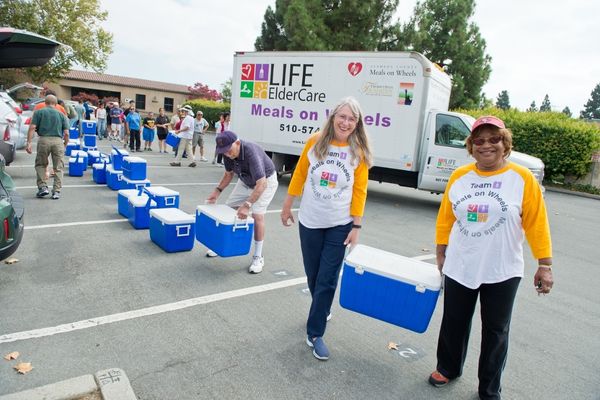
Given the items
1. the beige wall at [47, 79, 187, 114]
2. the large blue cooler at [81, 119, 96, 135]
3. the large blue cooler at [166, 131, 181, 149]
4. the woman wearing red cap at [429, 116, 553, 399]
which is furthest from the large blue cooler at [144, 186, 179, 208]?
the beige wall at [47, 79, 187, 114]

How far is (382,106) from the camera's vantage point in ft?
31.2

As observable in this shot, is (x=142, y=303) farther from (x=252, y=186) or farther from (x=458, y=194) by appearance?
(x=458, y=194)

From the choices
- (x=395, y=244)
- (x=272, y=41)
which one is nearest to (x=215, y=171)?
(x=395, y=244)

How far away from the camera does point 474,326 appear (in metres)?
3.95

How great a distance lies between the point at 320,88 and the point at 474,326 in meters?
7.46

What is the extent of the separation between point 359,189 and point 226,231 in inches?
75.6

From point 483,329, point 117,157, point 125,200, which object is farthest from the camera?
point 117,157

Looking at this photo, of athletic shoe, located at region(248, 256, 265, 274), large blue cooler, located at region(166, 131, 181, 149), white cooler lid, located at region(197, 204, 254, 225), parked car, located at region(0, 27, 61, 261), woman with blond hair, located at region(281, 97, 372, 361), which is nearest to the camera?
woman with blond hair, located at region(281, 97, 372, 361)

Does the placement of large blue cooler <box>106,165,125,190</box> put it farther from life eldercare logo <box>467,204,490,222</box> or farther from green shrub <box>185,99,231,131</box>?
green shrub <box>185,99,231,131</box>

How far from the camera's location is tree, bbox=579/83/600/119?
307ft

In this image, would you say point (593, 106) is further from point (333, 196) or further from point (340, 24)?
point (333, 196)

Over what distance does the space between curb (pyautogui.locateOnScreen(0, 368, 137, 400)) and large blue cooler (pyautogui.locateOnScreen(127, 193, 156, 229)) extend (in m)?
3.66

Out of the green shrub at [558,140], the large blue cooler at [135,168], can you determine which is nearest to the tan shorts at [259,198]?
the large blue cooler at [135,168]

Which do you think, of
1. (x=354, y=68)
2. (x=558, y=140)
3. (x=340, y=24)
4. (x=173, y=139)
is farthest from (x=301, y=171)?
(x=340, y=24)
